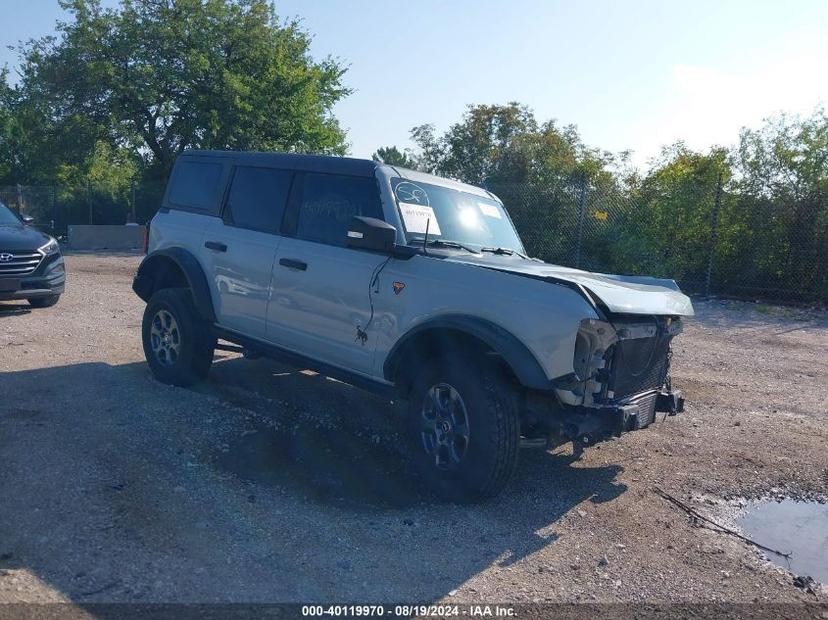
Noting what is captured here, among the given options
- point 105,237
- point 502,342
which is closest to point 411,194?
point 502,342

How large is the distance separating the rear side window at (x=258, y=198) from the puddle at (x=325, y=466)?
1720 millimetres

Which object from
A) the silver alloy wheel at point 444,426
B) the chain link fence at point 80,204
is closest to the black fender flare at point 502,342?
the silver alloy wheel at point 444,426

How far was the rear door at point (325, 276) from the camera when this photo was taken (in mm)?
5418

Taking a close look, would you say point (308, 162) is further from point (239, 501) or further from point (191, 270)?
point (239, 501)

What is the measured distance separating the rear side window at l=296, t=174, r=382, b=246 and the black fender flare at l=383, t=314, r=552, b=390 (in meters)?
1.16

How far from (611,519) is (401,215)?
253 cm

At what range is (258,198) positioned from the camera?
644cm

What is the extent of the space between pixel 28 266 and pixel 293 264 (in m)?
6.13

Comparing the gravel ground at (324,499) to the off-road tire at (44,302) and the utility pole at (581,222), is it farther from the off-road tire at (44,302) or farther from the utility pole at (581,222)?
the utility pole at (581,222)

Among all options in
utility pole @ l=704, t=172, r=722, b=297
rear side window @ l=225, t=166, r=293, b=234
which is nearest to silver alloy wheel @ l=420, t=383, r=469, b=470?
rear side window @ l=225, t=166, r=293, b=234

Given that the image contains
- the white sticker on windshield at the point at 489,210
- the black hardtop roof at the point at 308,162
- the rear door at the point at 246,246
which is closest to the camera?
the black hardtop roof at the point at 308,162

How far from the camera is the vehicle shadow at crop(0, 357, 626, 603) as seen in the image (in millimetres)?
3725

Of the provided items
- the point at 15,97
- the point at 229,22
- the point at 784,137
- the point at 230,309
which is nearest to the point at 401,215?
the point at 230,309

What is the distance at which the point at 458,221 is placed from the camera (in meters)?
5.93
